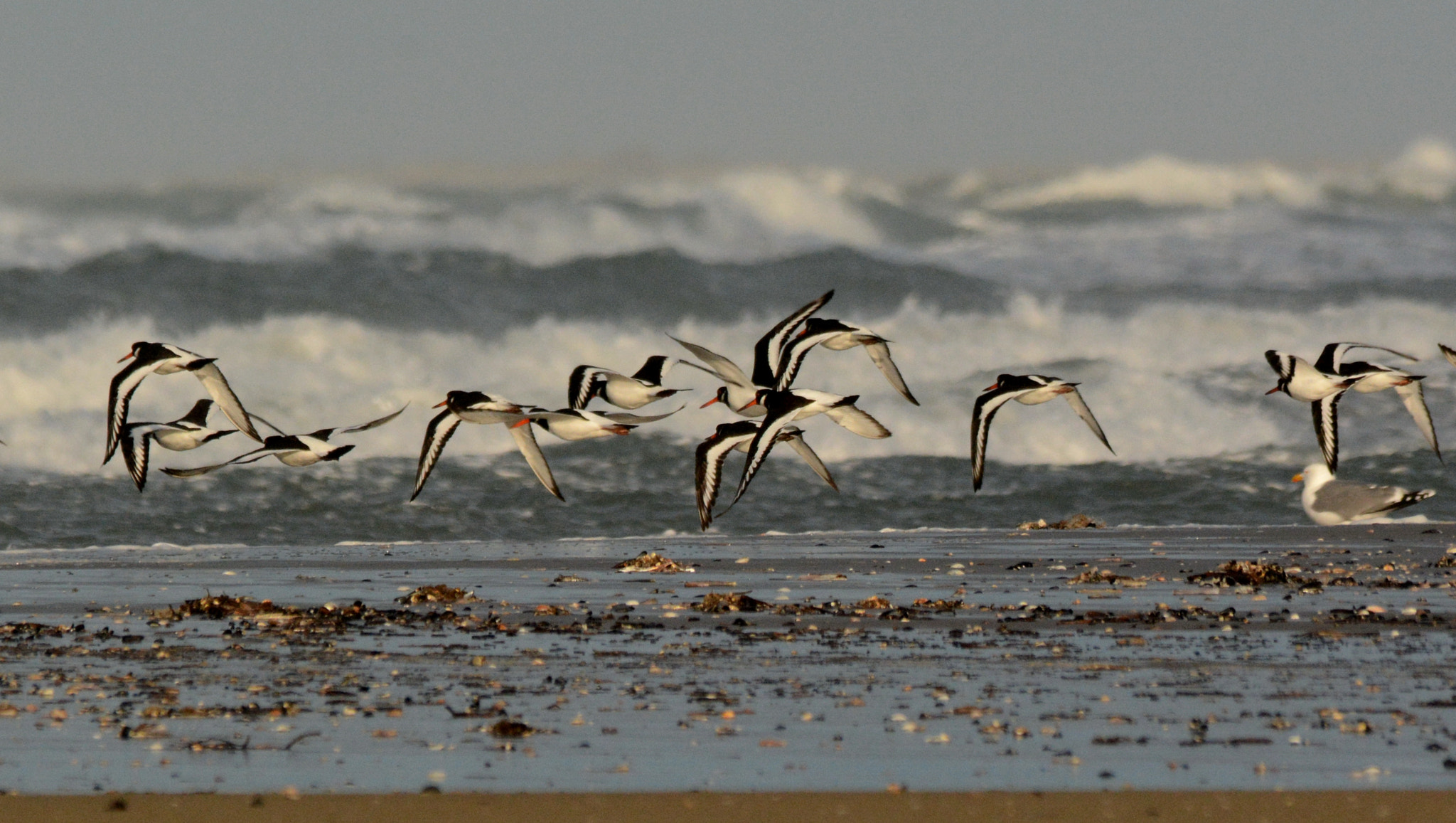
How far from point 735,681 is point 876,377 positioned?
67.3 ft

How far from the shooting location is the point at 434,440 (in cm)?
1655

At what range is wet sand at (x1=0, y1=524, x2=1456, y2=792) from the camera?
18.4 feet

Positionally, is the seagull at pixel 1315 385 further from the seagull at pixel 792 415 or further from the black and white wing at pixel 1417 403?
the seagull at pixel 792 415

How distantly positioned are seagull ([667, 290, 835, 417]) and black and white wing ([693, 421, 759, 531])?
689 millimetres

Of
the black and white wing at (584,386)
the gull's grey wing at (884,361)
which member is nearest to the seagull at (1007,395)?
the gull's grey wing at (884,361)

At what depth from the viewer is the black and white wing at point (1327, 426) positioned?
17.2 m

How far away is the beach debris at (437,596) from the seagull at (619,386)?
16.4ft

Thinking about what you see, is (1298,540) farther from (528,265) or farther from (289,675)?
(528,265)

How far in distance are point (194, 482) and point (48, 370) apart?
28.8ft

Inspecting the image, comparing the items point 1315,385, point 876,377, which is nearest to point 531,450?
point 1315,385

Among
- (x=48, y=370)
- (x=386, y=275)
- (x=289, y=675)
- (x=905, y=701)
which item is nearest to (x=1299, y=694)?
(x=905, y=701)

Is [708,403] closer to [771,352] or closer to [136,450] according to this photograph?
[771,352]

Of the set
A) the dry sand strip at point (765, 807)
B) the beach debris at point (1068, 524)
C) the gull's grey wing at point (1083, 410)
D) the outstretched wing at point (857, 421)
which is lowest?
the dry sand strip at point (765, 807)

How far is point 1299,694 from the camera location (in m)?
6.94
